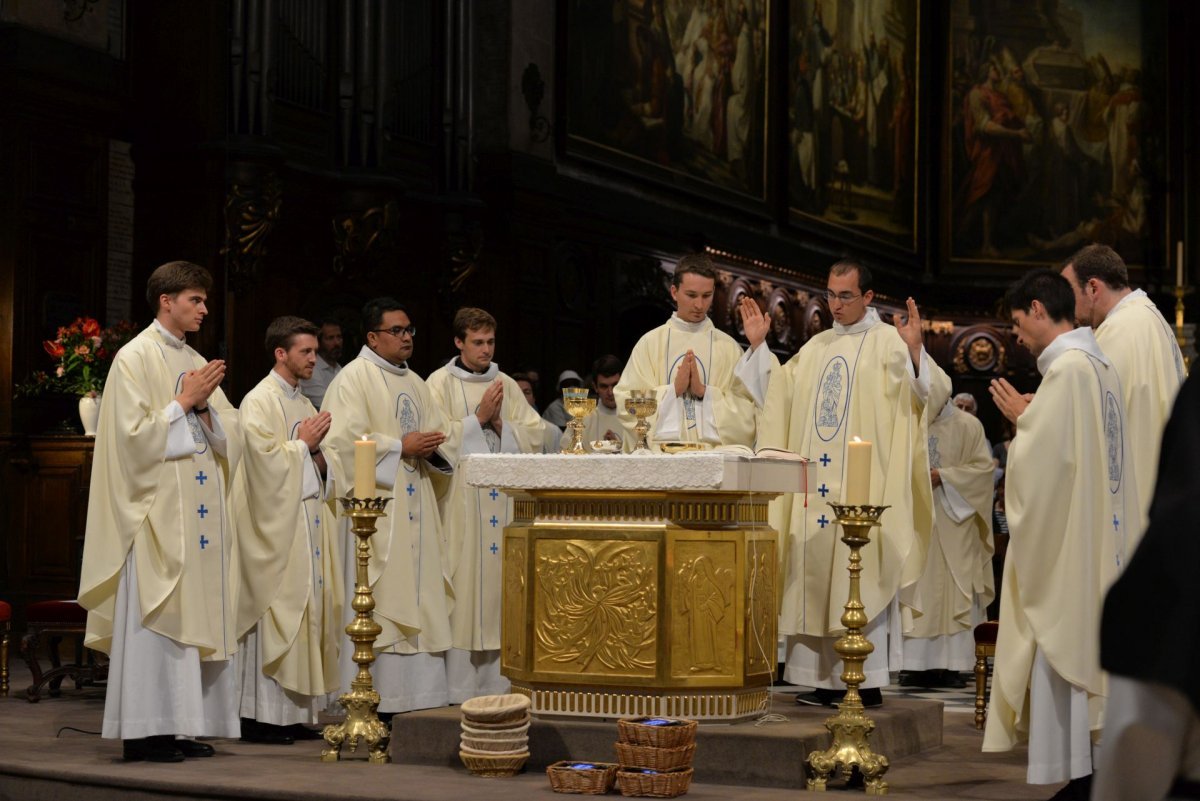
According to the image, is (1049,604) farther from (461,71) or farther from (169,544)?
(461,71)

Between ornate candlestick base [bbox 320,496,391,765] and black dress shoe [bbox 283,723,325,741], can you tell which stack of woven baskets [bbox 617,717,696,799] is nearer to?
ornate candlestick base [bbox 320,496,391,765]

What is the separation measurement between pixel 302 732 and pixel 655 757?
2.22m

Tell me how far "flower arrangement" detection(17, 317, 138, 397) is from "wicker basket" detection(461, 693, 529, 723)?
4.37 meters

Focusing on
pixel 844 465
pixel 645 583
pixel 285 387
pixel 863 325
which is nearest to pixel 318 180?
pixel 285 387

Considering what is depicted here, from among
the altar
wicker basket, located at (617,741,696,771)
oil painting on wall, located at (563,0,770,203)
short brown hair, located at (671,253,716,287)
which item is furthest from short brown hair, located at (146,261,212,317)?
oil painting on wall, located at (563,0,770,203)

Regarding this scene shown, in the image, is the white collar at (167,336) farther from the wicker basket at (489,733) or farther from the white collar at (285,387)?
the wicker basket at (489,733)

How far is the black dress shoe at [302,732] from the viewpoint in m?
6.69

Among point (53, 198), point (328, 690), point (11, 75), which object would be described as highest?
point (11, 75)

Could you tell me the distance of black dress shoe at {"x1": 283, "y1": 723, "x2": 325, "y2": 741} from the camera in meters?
6.69

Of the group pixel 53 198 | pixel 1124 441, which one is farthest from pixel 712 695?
pixel 53 198

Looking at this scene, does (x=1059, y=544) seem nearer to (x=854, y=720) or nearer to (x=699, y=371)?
(x=854, y=720)

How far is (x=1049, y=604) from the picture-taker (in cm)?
501

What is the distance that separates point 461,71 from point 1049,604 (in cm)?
775

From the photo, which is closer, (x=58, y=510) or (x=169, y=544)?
(x=169, y=544)
